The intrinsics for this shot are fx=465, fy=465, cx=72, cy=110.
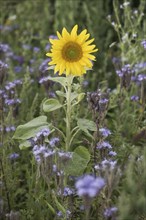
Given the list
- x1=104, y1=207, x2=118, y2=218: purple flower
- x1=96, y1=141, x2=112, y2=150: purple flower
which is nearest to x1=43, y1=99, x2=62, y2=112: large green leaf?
x1=96, y1=141, x2=112, y2=150: purple flower

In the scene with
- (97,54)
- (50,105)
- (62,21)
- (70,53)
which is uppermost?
(62,21)

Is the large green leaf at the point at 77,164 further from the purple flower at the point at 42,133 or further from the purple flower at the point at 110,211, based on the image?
the purple flower at the point at 110,211

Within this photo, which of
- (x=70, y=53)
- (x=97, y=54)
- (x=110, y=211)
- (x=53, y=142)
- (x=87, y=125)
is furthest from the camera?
(x=97, y=54)

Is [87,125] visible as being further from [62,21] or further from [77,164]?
[62,21]

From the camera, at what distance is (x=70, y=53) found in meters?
2.34

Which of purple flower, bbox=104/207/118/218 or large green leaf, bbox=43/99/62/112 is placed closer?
purple flower, bbox=104/207/118/218

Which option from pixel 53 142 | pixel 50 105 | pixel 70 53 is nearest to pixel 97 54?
pixel 50 105

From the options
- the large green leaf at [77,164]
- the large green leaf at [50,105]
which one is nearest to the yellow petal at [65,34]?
the large green leaf at [50,105]

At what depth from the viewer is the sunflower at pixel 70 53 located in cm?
234

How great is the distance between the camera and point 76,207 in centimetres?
239

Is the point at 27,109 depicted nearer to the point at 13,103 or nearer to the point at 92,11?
the point at 13,103

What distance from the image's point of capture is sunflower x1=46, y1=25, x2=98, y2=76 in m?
2.34

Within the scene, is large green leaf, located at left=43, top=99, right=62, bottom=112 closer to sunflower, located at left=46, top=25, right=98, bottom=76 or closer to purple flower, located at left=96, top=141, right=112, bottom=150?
sunflower, located at left=46, top=25, right=98, bottom=76

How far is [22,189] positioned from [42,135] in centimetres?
65
